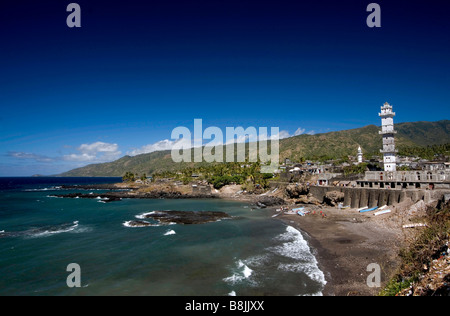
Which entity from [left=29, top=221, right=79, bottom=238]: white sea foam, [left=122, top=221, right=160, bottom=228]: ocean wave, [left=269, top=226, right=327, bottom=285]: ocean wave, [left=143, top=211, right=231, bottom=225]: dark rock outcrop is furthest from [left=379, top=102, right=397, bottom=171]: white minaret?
[left=29, top=221, right=79, bottom=238]: white sea foam

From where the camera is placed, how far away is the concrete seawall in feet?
100

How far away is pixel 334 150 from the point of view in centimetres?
16150

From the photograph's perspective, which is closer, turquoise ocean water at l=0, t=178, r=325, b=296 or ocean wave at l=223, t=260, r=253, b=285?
turquoise ocean water at l=0, t=178, r=325, b=296

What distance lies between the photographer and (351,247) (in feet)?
71.1

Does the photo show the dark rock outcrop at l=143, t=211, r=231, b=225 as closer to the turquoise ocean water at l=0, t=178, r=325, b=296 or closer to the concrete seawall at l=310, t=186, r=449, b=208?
the turquoise ocean water at l=0, t=178, r=325, b=296

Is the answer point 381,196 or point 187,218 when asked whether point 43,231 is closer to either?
point 187,218

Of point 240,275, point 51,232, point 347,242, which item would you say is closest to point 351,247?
point 347,242

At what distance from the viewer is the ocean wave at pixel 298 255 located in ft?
55.3

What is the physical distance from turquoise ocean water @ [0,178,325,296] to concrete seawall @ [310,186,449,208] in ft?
50.1

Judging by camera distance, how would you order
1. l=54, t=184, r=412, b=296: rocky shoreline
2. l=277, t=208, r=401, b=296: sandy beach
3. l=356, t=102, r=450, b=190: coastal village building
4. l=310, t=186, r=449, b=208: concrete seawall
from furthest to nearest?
1. l=356, t=102, r=450, b=190: coastal village building
2. l=310, t=186, r=449, b=208: concrete seawall
3. l=54, t=184, r=412, b=296: rocky shoreline
4. l=277, t=208, r=401, b=296: sandy beach

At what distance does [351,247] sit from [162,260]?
1603cm

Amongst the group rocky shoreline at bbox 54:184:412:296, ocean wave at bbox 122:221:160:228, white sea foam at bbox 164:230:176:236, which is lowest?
ocean wave at bbox 122:221:160:228

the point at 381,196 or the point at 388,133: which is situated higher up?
the point at 388,133
